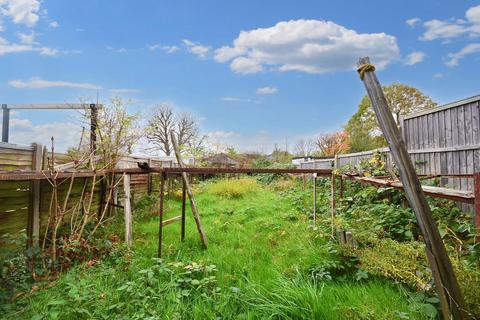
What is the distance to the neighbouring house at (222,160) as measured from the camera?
21.9 metres

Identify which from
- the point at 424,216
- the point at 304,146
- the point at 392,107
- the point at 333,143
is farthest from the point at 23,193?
the point at 304,146

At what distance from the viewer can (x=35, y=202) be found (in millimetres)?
4188

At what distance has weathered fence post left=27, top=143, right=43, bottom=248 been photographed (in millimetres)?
4125

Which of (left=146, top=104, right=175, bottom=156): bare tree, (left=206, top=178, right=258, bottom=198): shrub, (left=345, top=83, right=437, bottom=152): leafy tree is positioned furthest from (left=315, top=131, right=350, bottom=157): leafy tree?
(left=206, top=178, right=258, bottom=198): shrub

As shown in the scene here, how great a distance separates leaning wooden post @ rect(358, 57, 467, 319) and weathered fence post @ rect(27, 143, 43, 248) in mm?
4587

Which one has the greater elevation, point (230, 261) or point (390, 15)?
point (390, 15)

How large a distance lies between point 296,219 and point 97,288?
4.34m

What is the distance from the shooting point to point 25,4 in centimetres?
642

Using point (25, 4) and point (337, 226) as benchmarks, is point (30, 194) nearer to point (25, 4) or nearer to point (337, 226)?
point (337, 226)

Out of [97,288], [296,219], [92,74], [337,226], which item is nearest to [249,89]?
[92,74]

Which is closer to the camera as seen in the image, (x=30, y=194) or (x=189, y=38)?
(x=30, y=194)

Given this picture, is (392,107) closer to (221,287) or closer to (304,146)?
(304,146)

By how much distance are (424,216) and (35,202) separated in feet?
15.8

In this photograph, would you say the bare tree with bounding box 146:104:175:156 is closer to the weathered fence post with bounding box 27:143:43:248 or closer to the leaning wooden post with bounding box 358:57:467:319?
the weathered fence post with bounding box 27:143:43:248
